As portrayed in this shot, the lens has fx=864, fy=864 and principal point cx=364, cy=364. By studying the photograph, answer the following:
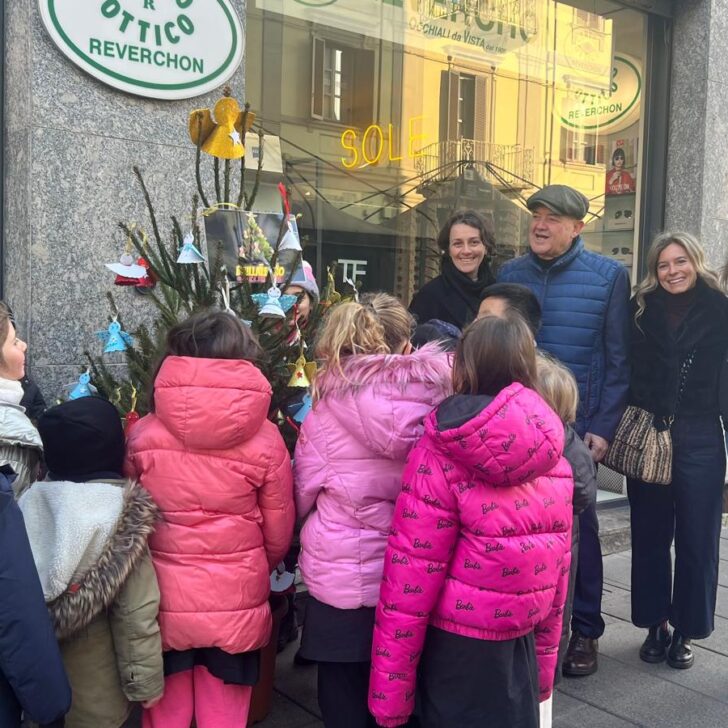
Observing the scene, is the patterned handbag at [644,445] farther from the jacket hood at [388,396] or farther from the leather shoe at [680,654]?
the jacket hood at [388,396]

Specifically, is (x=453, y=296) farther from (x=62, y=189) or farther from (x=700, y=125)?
(x=700, y=125)

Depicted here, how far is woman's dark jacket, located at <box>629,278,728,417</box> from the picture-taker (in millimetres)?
4199

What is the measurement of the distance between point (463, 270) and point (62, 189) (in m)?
1.99

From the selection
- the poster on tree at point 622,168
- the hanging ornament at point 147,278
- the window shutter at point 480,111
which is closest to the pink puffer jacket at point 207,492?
the hanging ornament at point 147,278

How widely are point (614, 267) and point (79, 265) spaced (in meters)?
2.58

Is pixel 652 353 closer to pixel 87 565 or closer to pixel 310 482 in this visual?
pixel 310 482

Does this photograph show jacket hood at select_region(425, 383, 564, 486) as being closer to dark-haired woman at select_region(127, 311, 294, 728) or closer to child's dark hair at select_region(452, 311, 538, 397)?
child's dark hair at select_region(452, 311, 538, 397)

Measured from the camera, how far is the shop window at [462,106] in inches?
257

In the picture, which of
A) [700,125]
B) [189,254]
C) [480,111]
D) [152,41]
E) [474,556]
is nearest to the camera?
[474,556]

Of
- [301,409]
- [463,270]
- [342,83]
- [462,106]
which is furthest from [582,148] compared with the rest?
[301,409]

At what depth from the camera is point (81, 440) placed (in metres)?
2.72

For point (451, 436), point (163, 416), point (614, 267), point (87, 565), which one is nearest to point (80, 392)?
point (163, 416)

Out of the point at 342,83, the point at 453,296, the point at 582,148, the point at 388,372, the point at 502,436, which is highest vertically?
the point at 342,83

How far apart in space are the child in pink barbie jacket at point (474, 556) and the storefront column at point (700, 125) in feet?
16.5
